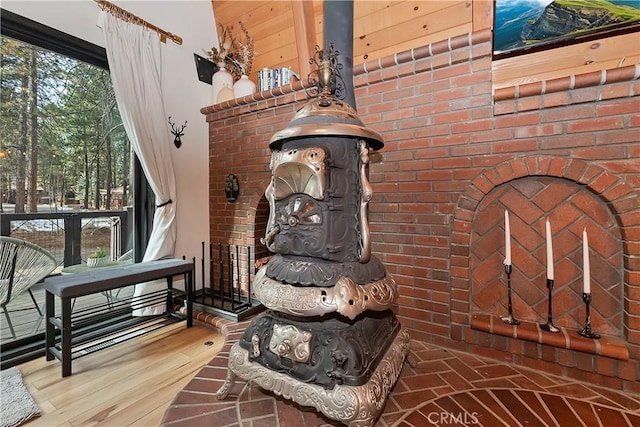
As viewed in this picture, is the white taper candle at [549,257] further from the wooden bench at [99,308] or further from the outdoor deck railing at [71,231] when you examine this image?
the outdoor deck railing at [71,231]

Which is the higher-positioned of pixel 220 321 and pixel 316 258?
pixel 316 258

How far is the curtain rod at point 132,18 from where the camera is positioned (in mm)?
2100

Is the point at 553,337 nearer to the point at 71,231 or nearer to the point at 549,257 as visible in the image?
the point at 549,257

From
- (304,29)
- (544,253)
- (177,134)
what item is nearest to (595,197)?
(544,253)

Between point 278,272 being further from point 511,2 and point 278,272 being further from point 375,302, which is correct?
point 511,2

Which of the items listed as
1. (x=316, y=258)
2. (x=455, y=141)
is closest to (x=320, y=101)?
(x=316, y=258)

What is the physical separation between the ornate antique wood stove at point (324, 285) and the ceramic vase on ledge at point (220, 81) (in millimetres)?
1848

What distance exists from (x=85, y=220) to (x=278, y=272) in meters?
1.84

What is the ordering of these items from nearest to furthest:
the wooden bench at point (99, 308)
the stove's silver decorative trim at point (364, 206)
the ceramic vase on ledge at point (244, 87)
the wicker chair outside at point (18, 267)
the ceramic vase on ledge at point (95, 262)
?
1. the stove's silver decorative trim at point (364, 206)
2. the wooden bench at point (99, 308)
3. the wicker chair outside at point (18, 267)
4. the ceramic vase on ledge at point (95, 262)
5. the ceramic vase on ledge at point (244, 87)

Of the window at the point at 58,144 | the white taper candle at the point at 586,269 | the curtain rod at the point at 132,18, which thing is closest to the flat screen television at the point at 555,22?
the white taper candle at the point at 586,269

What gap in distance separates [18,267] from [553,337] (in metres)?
3.18

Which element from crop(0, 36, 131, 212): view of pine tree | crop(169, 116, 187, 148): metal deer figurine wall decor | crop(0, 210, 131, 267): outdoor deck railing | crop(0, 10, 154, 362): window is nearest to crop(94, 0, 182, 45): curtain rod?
crop(0, 10, 154, 362): window

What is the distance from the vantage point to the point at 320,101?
1.29 meters

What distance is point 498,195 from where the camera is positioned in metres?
1.64
